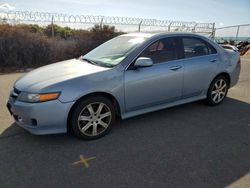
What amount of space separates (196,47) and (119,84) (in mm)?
1944

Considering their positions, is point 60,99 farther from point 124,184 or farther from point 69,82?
point 124,184

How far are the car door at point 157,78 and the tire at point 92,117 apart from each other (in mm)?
368

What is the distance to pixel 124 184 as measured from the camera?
2.58 m

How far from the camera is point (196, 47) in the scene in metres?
4.62

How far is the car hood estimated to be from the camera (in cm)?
331

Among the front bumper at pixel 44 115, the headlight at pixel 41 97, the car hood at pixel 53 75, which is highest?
the car hood at pixel 53 75

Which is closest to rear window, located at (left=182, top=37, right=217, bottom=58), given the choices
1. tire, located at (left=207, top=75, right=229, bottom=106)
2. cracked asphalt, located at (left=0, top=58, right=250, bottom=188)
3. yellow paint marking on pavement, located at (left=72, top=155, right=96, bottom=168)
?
tire, located at (left=207, top=75, right=229, bottom=106)

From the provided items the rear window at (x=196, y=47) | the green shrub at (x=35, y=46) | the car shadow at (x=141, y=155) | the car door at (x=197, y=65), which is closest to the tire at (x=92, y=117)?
the car shadow at (x=141, y=155)

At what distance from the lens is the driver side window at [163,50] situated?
3.99m

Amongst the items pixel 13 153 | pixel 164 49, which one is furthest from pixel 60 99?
pixel 164 49

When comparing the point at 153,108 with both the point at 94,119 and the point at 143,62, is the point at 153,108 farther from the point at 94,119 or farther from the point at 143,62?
the point at 94,119

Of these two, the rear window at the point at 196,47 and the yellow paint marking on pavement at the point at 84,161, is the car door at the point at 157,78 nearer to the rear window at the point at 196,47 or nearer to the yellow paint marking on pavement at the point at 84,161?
the rear window at the point at 196,47

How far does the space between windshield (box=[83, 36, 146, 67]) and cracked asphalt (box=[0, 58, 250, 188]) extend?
111 cm

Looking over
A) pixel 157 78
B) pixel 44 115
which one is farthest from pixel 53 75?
pixel 157 78
